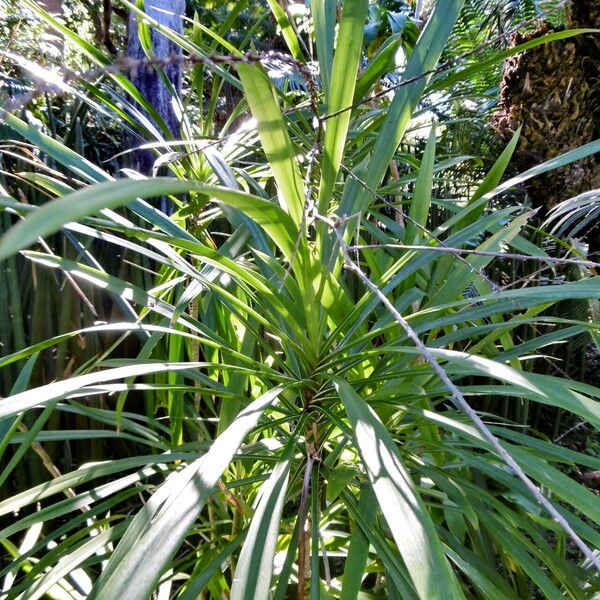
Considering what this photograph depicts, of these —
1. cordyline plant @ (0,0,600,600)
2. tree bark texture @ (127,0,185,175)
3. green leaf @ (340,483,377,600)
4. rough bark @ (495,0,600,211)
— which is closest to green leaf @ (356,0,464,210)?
cordyline plant @ (0,0,600,600)

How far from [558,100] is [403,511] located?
5.33 feet

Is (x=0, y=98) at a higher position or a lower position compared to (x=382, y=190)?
higher

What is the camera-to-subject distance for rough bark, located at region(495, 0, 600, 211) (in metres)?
1.58

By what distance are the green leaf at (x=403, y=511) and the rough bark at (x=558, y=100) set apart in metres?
1.44

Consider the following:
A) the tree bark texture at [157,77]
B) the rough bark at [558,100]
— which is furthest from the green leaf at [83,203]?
the rough bark at [558,100]

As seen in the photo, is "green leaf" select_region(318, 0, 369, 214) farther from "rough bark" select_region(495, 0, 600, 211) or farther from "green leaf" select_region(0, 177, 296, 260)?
"rough bark" select_region(495, 0, 600, 211)

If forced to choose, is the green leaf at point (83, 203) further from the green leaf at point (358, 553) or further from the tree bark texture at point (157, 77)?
the tree bark texture at point (157, 77)

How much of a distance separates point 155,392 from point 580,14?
158 cm

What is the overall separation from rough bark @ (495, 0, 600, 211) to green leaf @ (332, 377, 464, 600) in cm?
144

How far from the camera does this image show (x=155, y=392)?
2.76ft

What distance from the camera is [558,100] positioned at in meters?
1.59

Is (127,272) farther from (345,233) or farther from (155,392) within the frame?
(345,233)

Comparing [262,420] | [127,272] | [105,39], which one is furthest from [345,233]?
[105,39]

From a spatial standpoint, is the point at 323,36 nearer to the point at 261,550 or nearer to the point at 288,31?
the point at 288,31
